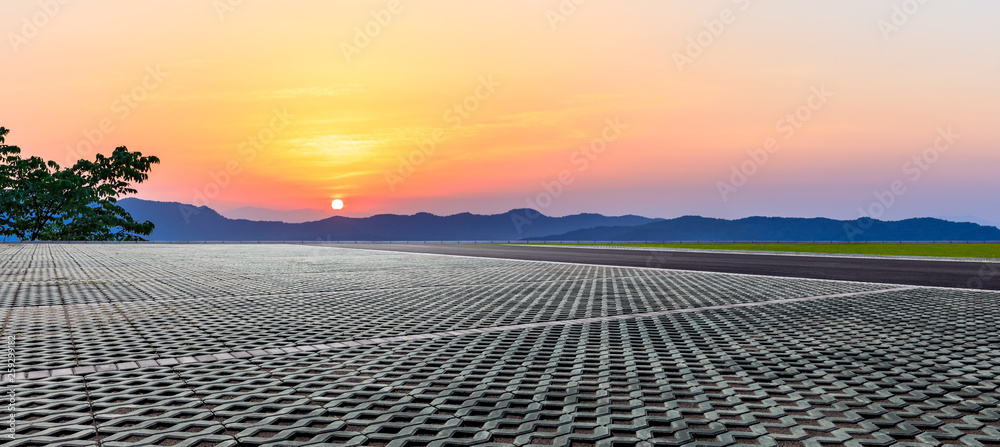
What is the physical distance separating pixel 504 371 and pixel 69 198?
216 ft

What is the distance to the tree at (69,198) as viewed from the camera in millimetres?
55375

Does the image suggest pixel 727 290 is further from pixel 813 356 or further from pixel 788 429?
pixel 788 429

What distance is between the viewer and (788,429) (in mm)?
3516

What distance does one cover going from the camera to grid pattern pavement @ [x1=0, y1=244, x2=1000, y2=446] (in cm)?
348

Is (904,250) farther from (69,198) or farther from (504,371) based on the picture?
(69,198)

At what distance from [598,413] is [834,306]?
6.66 meters

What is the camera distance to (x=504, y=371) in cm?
489

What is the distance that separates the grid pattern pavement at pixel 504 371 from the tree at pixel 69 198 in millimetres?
56266

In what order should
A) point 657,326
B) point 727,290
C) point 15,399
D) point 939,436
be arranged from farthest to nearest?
1. point 727,290
2. point 657,326
3. point 15,399
4. point 939,436

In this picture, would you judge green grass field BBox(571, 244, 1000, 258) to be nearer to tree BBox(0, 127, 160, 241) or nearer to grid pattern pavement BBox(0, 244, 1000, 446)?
grid pattern pavement BBox(0, 244, 1000, 446)

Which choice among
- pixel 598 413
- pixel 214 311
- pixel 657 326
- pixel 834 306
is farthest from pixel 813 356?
pixel 214 311

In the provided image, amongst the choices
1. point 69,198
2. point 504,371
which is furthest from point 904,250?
point 69,198

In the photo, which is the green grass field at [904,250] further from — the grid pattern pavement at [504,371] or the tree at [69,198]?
the tree at [69,198]

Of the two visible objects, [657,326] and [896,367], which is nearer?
[896,367]
